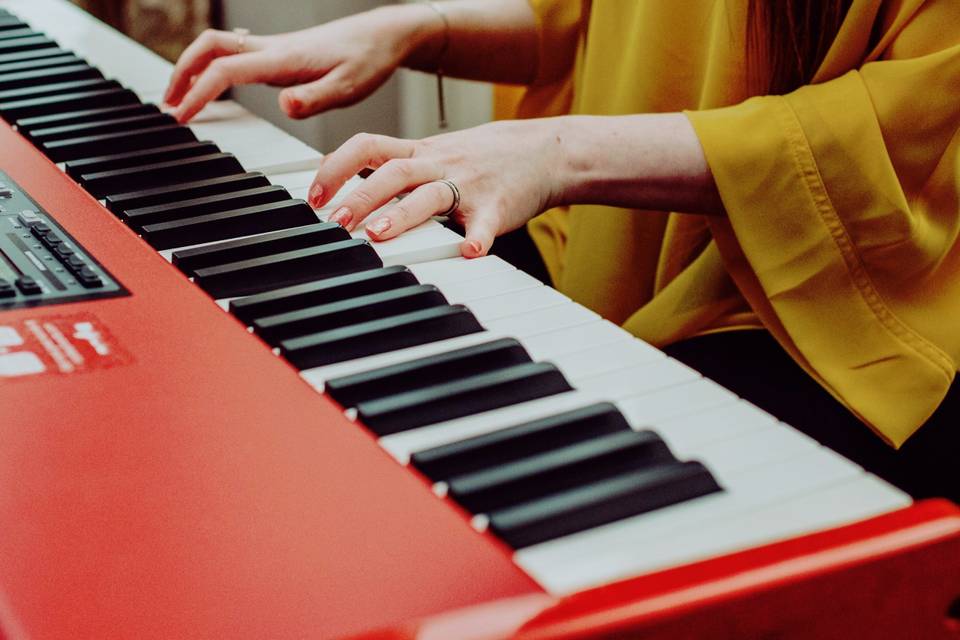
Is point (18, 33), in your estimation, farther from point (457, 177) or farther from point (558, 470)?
point (558, 470)

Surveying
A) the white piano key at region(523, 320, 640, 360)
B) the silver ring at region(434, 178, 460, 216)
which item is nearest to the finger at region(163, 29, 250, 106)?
the silver ring at region(434, 178, 460, 216)

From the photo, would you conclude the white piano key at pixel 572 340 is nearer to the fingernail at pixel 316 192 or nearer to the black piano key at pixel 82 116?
the fingernail at pixel 316 192

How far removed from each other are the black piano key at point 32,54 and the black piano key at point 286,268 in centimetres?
68

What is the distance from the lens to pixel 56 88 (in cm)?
120

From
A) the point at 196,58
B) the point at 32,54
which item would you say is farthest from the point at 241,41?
the point at 32,54

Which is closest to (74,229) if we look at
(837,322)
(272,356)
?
(272,356)

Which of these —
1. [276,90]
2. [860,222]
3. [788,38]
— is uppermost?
[788,38]

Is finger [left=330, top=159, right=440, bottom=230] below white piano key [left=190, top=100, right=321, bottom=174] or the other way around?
the other way around

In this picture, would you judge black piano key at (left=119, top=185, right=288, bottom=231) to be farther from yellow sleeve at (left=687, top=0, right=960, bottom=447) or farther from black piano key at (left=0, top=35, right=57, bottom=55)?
black piano key at (left=0, top=35, right=57, bottom=55)

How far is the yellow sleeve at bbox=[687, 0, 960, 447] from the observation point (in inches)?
35.2

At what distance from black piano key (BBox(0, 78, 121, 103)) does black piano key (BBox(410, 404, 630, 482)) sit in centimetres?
82

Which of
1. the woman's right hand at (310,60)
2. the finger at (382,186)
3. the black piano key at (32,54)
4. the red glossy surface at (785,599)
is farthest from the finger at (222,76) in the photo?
the red glossy surface at (785,599)

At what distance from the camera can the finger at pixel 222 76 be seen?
1140 millimetres

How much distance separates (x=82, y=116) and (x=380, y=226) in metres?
0.44
